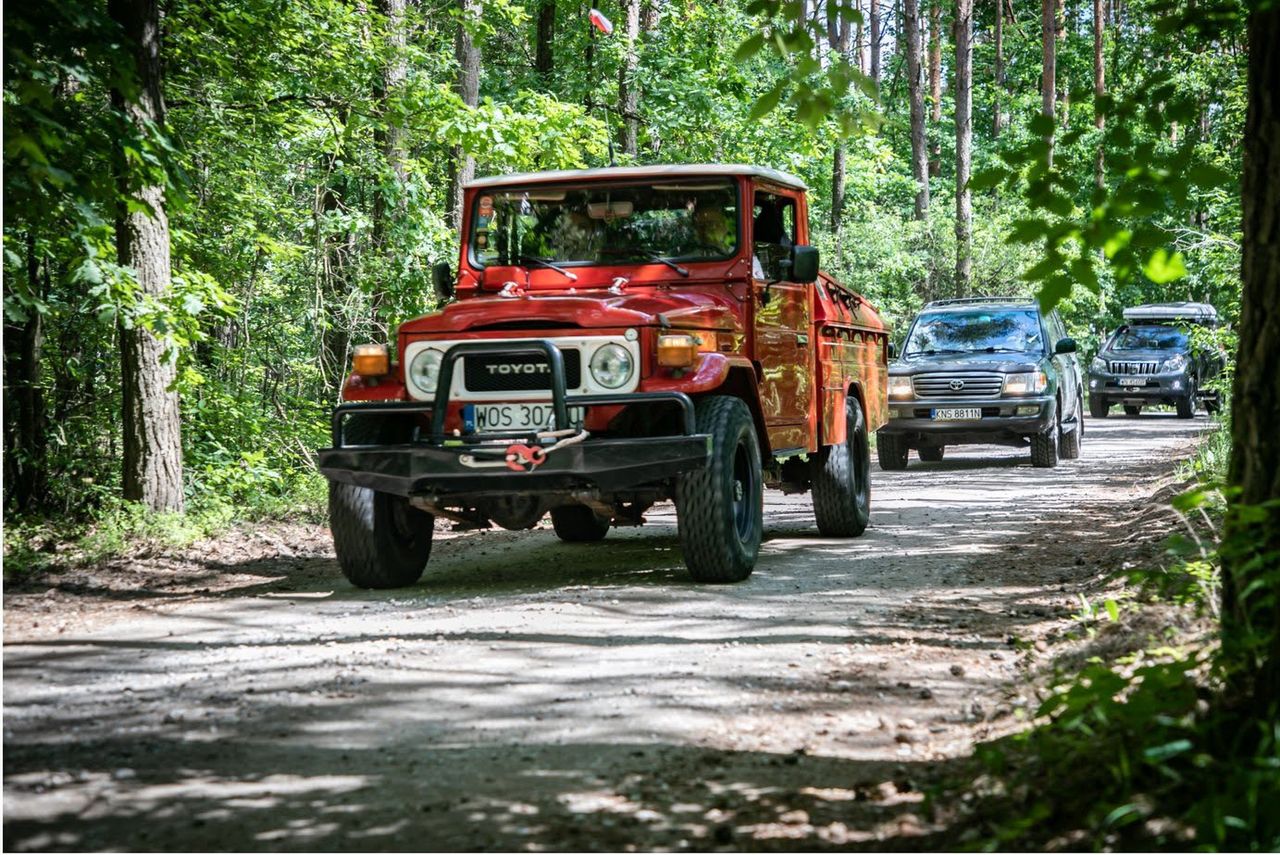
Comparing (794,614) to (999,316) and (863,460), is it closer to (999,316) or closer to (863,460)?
(863,460)

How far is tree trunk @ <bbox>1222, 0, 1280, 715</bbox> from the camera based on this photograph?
13.9 ft

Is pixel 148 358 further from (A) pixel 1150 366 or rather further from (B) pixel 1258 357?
(A) pixel 1150 366

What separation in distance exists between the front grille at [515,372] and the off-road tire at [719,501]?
78 centimetres

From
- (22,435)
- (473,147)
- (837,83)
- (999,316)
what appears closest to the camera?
(837,83)

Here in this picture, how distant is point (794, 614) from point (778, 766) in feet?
9.45

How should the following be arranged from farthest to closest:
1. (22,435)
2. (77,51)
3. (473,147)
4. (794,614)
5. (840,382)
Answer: (473,147) → (22,435) → (840,382) → (77,51) → (794,614)

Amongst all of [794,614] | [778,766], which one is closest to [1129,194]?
[778,766]

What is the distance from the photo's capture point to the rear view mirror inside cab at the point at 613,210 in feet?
31.3

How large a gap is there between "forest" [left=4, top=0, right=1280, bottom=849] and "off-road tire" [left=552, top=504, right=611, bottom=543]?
2605 mm

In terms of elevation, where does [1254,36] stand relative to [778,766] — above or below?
above

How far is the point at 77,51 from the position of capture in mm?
8312

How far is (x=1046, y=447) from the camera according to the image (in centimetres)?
1792

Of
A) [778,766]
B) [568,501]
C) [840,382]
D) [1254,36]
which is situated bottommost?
[778,766]

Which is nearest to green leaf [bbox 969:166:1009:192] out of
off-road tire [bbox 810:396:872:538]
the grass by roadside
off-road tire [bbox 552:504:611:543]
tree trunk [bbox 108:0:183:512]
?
off-road tire [bbox 810:396:872:538]
